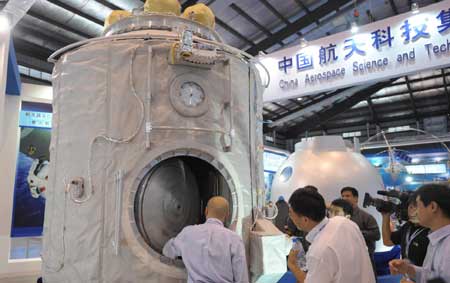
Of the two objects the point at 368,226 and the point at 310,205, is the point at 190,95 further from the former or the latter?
the point at 368,226

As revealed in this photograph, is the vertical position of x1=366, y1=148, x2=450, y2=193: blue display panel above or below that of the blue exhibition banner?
below

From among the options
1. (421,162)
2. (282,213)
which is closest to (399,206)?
(282,213)

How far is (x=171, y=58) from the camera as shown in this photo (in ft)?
12.5

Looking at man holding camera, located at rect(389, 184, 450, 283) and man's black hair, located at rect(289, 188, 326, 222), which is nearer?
man holding camera, located at rect(389, 184, 450, 283)

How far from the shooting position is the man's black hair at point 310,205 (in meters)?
2.22

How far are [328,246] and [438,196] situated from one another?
68 centimetres

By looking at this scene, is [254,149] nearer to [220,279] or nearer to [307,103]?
[220,279]

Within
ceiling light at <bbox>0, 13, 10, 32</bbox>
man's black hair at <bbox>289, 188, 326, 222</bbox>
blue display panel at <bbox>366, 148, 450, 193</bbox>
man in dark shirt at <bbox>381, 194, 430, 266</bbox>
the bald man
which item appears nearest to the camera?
man's black hair at <bbox>289, 188, 326, 222</bbox>

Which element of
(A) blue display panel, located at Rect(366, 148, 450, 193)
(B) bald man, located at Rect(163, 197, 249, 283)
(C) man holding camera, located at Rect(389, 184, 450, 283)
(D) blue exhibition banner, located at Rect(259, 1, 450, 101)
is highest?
(D) blue exhibition banner, located at Rect(259, 1, 450, 101)

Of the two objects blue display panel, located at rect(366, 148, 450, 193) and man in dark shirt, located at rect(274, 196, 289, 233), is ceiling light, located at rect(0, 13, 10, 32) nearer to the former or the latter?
man in dark shirt, located at rect(274, 196, 289, 233)

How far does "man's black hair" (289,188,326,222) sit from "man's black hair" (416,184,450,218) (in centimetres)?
56

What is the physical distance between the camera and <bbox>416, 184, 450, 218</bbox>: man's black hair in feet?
6.82

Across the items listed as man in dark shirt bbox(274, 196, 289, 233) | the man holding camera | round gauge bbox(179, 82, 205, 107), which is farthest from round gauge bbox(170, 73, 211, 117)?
man in dark shirt bbox(274, 196, 289, 233)

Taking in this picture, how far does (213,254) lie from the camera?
2961 mm
